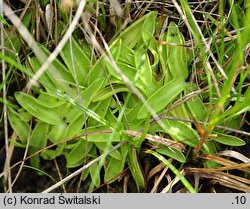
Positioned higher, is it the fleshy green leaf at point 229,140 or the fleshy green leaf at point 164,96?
the fleshy green leaf at point 164,96

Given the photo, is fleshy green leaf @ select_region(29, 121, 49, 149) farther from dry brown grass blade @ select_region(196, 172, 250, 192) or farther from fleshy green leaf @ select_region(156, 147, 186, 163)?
dry brown grass blade @ select_region(196, 172, 250, 192)

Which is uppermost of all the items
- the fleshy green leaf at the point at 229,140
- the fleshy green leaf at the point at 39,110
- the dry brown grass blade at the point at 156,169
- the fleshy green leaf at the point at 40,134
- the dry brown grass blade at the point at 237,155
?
the fleshy green leaf at the point at 39,110

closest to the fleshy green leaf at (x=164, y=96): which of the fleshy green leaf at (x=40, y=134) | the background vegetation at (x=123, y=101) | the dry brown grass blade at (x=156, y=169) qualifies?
the background vegetation at (x=123, y=101)

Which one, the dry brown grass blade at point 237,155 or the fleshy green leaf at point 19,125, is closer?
the dry brown grass blade at point 237,155

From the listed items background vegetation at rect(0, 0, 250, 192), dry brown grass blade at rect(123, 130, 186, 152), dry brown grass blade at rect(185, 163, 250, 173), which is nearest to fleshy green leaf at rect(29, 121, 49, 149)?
background vegetation at rect(0, 0, 250, 192)

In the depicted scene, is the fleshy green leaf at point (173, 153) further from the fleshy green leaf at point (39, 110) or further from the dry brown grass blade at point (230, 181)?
the fleshy green leaf at point (39, 110)

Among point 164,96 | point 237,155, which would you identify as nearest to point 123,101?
point 164,96

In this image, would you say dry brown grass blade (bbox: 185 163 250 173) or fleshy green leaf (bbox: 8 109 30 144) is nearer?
dry brown grass blade (bbox: 185 163 250 173)

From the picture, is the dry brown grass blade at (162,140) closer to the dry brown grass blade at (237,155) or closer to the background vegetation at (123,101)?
the background vegetation at (123,101)

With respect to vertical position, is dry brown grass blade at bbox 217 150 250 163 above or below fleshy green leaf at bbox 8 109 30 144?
below
